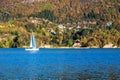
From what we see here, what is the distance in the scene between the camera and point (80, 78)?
74.5 metres

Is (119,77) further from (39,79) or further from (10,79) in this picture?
(10,79)

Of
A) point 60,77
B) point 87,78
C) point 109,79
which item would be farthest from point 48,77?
point 109,79

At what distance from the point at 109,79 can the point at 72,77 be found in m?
8.95

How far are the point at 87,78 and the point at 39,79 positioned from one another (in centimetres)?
1039

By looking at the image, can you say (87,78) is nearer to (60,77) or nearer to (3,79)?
(60,77)

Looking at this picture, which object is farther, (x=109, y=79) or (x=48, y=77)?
(x=48, y=77)

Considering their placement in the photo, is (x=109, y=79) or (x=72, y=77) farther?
(x=72, y=77)

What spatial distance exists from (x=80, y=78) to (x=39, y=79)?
29.2 feet

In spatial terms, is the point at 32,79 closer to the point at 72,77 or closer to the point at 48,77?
the point at 48,77

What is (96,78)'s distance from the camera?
74000 millimetres

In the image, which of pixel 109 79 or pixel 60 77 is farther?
pixel 60 77

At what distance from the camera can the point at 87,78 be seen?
74375mm

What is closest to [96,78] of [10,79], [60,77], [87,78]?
[87,78]

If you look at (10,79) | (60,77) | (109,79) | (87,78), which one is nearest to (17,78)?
(10,79)
